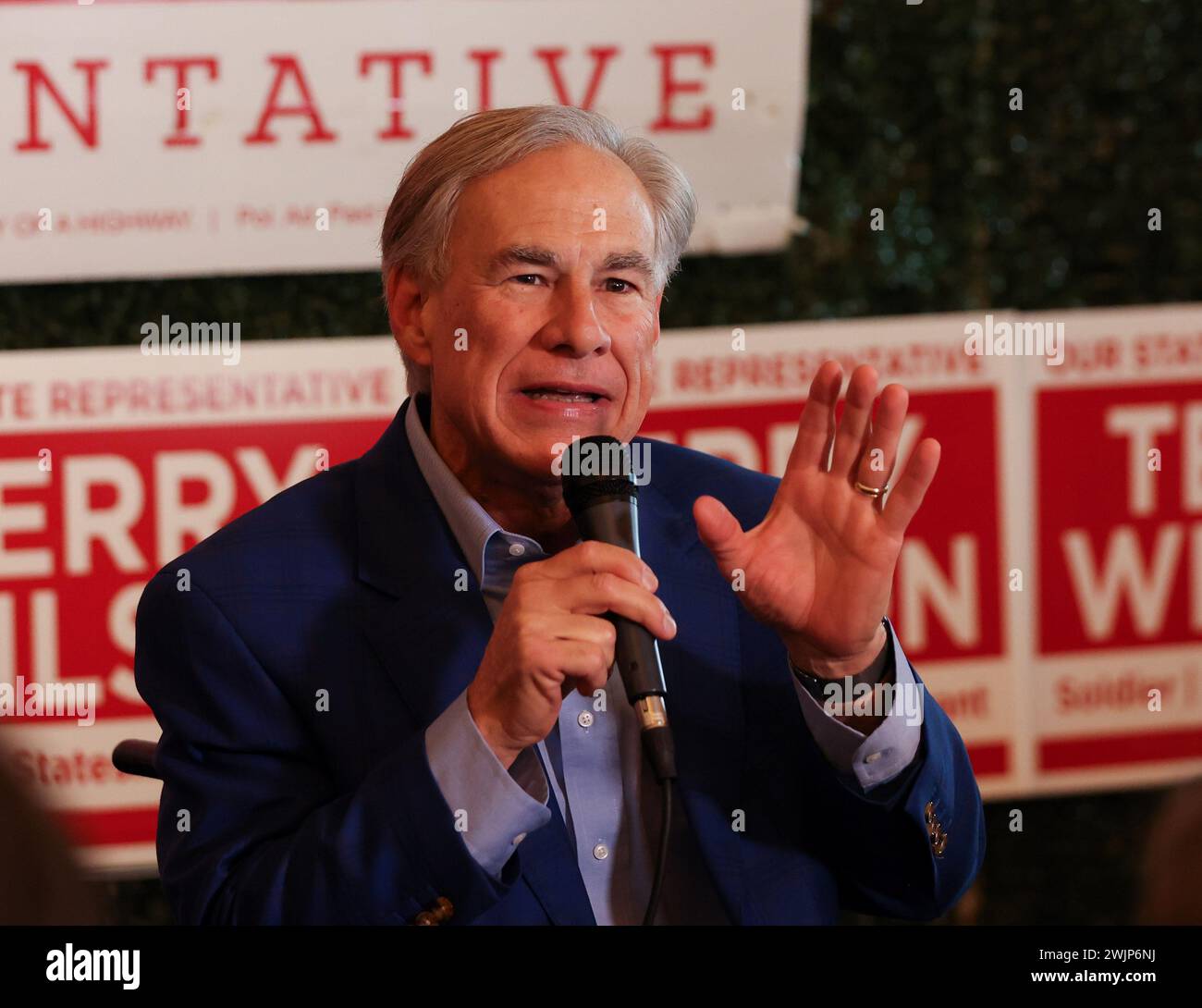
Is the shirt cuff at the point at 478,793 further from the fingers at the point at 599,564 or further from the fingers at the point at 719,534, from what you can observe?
the fingers at the point at 719,534

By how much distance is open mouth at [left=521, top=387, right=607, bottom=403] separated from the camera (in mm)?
1482

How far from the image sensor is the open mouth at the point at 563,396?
4.86 feet

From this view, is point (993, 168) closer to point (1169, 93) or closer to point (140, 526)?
point (1169, 93)

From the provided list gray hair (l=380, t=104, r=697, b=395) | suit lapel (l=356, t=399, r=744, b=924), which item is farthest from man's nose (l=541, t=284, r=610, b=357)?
suit lapel (l=356, t=399, r=744, b=924)

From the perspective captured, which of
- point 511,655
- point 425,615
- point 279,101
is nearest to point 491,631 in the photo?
point 425,615

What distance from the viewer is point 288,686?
4.68ft

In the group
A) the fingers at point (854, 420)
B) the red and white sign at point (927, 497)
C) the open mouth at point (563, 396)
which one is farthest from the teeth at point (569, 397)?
the red and white sign at point (927, 497)

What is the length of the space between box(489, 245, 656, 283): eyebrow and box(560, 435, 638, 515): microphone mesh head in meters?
0.21

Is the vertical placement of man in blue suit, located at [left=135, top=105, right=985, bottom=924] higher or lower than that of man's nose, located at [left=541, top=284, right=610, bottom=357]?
lower

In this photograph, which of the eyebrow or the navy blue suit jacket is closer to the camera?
the navy blue suit jacket

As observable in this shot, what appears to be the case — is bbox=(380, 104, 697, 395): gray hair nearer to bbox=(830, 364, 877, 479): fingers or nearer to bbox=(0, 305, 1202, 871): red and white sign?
bbox=(830, 364, 877, 479): fingers

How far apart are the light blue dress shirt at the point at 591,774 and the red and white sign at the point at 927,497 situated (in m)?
1.21

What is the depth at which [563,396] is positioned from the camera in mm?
1487
